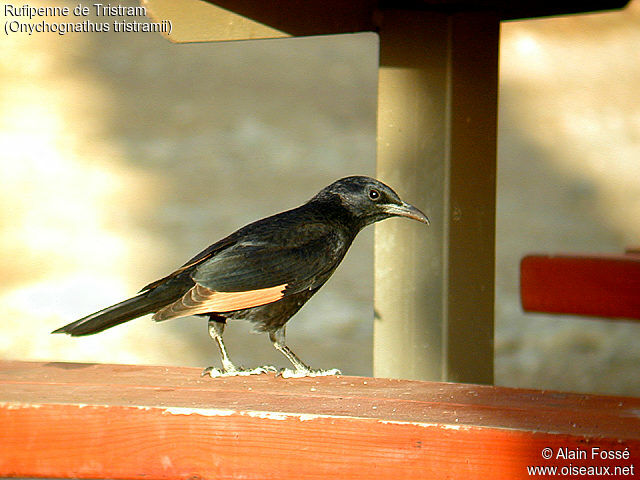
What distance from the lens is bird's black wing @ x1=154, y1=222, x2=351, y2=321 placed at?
2.54 m

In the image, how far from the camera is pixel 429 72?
9.74 ft

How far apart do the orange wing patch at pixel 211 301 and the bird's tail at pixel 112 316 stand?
0.11ft

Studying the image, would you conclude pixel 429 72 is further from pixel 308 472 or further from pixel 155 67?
pixel 155 67

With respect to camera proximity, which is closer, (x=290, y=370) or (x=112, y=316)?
(x=112, y=316)

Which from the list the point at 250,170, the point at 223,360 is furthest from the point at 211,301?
the point at 250,170

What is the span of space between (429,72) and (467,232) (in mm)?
493

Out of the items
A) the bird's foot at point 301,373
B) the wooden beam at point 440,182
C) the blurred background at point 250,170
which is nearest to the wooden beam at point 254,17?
the wooden beam at point 440,182

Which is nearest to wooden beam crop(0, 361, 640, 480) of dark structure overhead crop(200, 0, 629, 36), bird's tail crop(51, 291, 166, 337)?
bird's tail crop(51, 291, 166, 337)

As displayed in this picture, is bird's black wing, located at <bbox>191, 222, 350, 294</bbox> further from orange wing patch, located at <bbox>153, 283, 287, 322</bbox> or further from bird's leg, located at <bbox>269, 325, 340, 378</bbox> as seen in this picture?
bird's leg, located at <bbox>269, 325, 340, 378</bbox>

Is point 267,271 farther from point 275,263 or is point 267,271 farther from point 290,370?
point 290,370

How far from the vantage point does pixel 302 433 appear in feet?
6.86

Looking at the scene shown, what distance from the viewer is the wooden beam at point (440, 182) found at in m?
2.96

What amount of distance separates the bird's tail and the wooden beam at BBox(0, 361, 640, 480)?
20 centimetres

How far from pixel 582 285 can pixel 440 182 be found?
1.08 meters
